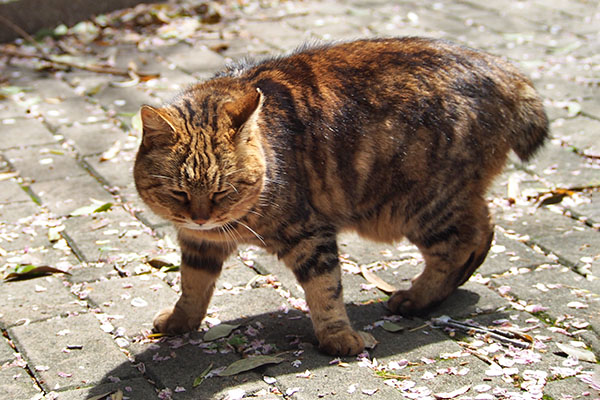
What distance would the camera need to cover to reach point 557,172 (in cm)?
546

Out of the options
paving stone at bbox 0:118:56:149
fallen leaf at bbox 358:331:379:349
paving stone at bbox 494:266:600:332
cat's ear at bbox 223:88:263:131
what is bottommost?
paving stone at bbox 0:118:56:149

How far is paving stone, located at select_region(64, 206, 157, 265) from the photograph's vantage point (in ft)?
14.7

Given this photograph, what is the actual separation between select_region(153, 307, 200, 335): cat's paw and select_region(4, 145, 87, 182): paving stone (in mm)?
1942

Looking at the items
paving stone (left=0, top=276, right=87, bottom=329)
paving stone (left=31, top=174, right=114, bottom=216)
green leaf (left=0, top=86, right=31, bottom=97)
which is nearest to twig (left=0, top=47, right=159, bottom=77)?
green leaf (left=0, top=86, right=31, bottom=97)

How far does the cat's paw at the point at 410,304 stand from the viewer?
3977mm

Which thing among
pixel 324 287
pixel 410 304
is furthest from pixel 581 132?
pixel 324 287

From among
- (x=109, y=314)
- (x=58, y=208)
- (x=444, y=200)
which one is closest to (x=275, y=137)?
(x=444, y=200)

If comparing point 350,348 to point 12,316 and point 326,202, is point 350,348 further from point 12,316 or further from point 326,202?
point 12,316

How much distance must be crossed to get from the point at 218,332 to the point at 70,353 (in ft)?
2.27

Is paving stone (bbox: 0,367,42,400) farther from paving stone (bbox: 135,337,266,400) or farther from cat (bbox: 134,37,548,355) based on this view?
cat (bbox: 134,37,548,355)

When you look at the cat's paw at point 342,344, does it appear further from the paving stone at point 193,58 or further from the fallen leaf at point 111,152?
the paving stone at point 193,58

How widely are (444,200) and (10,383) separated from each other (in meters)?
2.17

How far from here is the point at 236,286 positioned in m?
4.25

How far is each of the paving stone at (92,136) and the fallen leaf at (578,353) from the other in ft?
11.5
